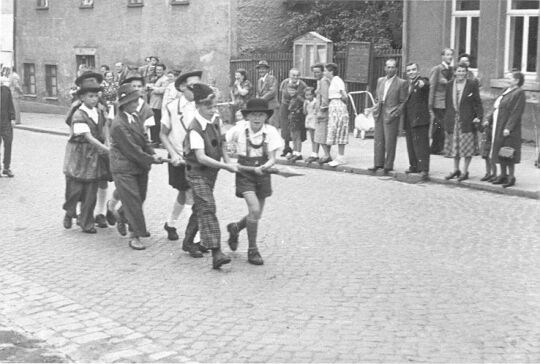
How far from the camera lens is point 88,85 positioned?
1035cm

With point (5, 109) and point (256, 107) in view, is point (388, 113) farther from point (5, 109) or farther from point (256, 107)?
point (256, 107)

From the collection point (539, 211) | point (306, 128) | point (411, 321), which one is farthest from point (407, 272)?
point (306, 128)

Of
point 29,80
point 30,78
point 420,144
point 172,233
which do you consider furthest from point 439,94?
point 29,80

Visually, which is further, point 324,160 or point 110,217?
point 324,160

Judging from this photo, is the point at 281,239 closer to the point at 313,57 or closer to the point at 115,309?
the point at 115,309

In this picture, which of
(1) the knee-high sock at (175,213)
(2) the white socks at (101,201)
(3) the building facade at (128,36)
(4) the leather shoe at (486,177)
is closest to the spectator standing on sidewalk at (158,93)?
(3) the building facade at (128,36)

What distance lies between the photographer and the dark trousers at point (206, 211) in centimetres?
834

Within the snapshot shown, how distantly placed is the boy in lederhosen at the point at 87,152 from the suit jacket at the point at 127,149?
0.90 meters

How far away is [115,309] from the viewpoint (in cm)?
706

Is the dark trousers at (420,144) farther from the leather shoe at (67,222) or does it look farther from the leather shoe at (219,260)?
the leather shoe at (219,260)

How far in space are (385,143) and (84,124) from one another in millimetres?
6569

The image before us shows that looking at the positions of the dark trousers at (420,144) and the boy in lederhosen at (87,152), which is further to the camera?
the dark trousers at (420,144)

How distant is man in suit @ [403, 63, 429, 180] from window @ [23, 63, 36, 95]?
23.7 m

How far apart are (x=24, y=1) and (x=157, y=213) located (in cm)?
2635
